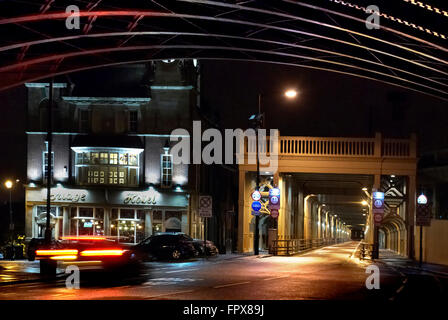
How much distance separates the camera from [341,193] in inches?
2520

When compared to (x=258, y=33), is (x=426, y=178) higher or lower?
lower

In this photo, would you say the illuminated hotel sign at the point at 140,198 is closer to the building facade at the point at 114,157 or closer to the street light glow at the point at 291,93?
the building facade at the point at 114,157

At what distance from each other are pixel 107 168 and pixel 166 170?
172 inches

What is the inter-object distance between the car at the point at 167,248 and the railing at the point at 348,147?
9557mm

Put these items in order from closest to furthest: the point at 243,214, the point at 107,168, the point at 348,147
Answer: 1. the point at 348,147
2. the point at 243,214
3. the point at 107,168

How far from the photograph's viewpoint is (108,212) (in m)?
52.8

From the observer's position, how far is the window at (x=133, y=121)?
52.2 metres

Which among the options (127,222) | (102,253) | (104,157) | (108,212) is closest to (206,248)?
(127,222)

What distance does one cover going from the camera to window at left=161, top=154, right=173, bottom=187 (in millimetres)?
51719

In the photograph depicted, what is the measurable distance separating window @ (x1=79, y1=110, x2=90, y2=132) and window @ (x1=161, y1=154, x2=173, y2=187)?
20.4 ft

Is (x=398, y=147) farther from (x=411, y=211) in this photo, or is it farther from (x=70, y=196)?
(x=70, y=196)

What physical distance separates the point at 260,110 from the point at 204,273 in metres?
21.6

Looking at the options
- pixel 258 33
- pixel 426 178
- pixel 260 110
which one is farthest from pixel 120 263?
pixel 426 178
